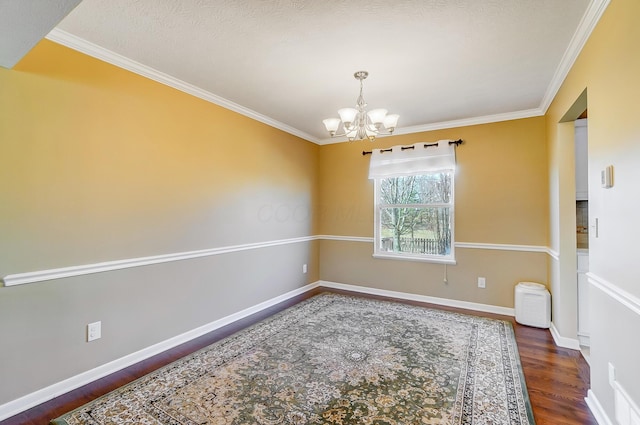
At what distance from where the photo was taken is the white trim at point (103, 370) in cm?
191

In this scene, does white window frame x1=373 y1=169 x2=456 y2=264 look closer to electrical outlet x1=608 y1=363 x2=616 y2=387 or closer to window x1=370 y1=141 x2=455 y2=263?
window x1=370 y1=141 x2=455 y2=263

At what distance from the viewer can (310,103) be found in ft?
11.2

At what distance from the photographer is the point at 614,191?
162 cm

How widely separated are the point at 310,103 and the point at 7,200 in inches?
105

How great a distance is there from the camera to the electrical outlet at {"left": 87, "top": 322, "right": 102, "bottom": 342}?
7.34 ft

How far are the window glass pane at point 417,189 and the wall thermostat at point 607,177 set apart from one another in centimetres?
235

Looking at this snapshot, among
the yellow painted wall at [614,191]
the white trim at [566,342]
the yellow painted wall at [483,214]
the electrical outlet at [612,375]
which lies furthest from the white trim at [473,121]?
the electrical outlet at [612,375]

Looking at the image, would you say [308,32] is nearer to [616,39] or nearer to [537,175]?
[616,39]

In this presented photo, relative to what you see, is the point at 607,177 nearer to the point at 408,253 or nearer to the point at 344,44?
the point at 344,44

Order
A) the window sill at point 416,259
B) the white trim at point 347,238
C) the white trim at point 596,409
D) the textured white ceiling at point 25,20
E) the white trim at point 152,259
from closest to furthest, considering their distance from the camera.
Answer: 1. the textured white ceiling at point 25,20
2. the white trim at point 596,409
3. the white trim at point 152,259
4. the window sill at point 416,259
5. the white trim at point 347,238

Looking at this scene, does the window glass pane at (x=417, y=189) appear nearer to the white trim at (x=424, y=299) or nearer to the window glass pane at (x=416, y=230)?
the window glass pane at (x=416, y=230)

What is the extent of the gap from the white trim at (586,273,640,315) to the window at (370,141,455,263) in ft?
7.20

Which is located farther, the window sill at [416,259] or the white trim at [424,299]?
the window sill at [416,259]

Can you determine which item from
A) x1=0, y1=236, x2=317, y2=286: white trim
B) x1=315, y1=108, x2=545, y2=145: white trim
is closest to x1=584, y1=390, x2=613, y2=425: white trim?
x1=315, y1=108, x2=545, y2=145: white trim
